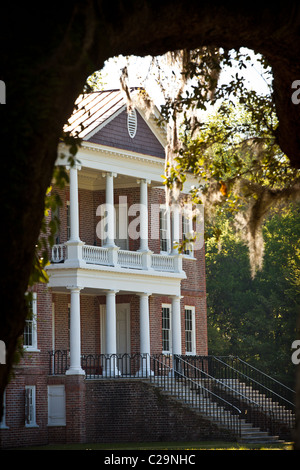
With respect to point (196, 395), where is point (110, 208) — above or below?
above

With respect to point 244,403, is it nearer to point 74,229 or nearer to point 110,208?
point 110,208

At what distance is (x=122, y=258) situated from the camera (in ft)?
96.9

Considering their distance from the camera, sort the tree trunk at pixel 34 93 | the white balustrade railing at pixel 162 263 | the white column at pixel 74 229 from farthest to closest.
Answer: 1. the white balustrade railing at pixel 162 263
2. the white column at pixel 74 229
3. the tree trunk at pixel 34 93

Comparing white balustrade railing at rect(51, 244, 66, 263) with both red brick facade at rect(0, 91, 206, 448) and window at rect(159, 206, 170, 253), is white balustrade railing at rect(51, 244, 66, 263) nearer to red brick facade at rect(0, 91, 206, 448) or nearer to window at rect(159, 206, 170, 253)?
red brick facade at rect(0, 91, 206, 448)

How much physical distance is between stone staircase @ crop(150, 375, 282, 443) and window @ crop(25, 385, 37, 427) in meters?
3.67

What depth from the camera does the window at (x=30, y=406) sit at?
2655cm

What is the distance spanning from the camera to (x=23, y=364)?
26.8 metres

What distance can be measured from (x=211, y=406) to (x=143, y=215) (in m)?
6.82

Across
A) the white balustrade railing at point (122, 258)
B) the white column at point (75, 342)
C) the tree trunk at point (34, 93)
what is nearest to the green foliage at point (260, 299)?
the white balustrade railing at point (122, 258)

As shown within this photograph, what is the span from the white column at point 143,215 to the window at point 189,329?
4359 millimetres

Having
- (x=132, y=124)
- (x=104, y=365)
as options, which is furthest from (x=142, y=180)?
(x=104, y=365)
